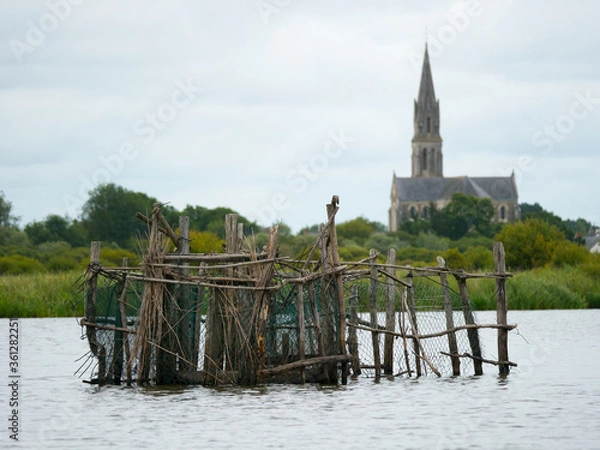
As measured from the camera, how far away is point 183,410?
18219mm

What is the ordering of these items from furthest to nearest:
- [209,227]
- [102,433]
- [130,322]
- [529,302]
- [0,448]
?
[209,227] < [529,302] < [130,322] < [102,433] < [0,448]

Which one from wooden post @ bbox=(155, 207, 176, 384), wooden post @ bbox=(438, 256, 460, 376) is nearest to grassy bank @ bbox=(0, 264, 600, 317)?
wooden post @ bbox=(438, 256, 460, 376)

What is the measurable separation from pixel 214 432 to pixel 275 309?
15.5 ft

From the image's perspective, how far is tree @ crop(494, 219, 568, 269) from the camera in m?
62.0

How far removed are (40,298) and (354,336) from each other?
836 inches

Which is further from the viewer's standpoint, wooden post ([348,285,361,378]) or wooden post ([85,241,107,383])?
wooden post ([348,285,361,378])

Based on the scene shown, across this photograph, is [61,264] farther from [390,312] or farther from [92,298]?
[390,312]

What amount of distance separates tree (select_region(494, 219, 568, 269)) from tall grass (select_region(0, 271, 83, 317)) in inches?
1140

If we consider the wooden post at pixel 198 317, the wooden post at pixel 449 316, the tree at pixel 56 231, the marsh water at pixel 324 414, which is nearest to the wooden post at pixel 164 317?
the wooden post at pixel 198 317

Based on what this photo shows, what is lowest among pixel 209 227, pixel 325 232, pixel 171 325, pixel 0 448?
pixel 0 448

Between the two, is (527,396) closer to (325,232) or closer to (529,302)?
(325,232)

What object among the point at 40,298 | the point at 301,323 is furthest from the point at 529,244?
the point at 301,323

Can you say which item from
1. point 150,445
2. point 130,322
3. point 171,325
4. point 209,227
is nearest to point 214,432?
point 150,445

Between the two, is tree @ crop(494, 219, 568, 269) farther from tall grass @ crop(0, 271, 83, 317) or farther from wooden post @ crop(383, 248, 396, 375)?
wooden post @ crop(383, 248, 396, 375)
